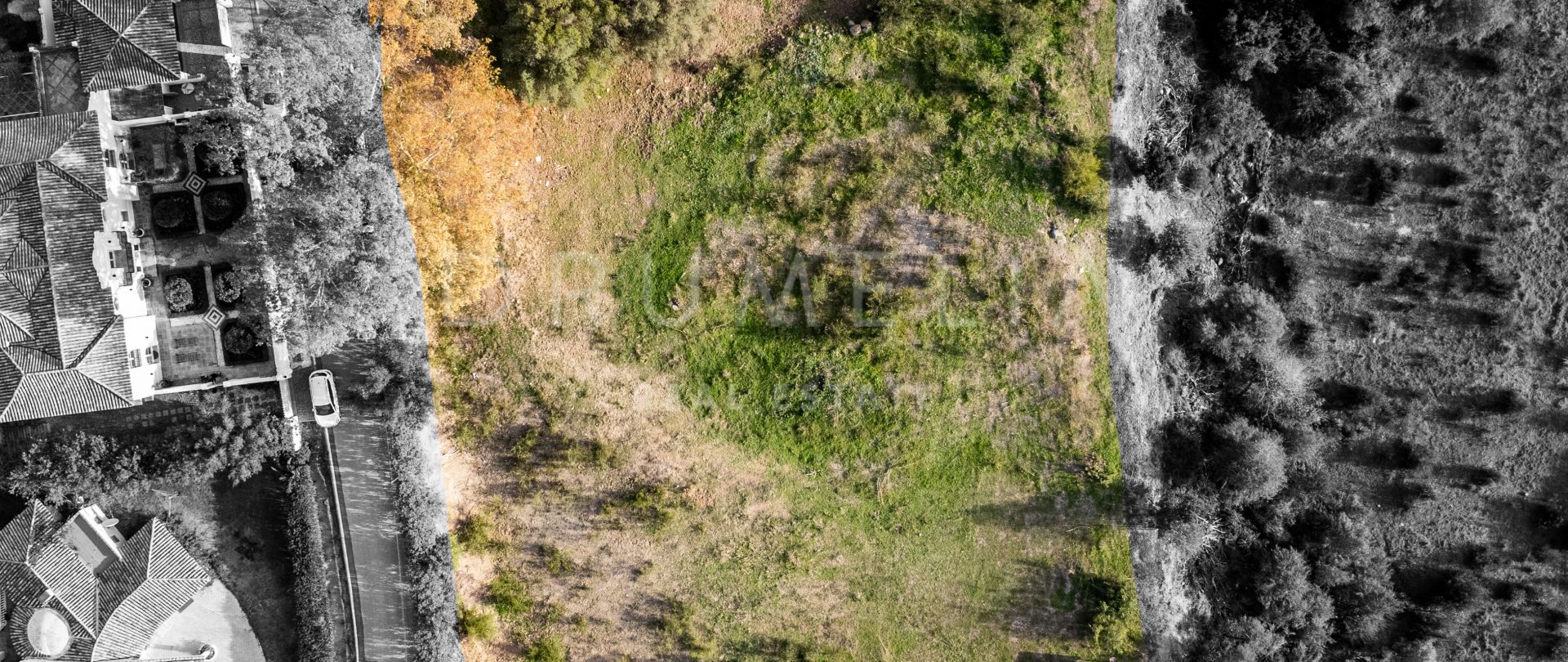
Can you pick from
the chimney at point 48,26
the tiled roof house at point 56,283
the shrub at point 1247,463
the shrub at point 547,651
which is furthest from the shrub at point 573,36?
the shrub at point 1247,463

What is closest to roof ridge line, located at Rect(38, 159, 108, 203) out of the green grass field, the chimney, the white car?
the chimney

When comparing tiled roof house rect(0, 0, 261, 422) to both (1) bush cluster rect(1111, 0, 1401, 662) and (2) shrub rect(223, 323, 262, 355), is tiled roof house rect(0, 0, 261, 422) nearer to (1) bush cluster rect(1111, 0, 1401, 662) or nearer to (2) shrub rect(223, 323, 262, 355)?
(2) shrub rect(223, 323, 262, 355)

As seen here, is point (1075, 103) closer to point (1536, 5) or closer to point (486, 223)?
point (1536, 5)

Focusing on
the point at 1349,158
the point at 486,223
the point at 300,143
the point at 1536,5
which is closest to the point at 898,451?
the point at 486,223

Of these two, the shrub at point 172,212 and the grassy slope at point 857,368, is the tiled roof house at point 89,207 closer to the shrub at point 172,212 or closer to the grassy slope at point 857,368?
the shrub at point 172,212

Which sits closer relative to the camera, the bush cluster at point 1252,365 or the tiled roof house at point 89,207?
the tiled roof house at point 89,207

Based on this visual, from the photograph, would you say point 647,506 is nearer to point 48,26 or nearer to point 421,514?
point 421,514

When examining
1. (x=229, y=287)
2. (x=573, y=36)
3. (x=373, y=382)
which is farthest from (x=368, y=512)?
(x=573, y=36)
